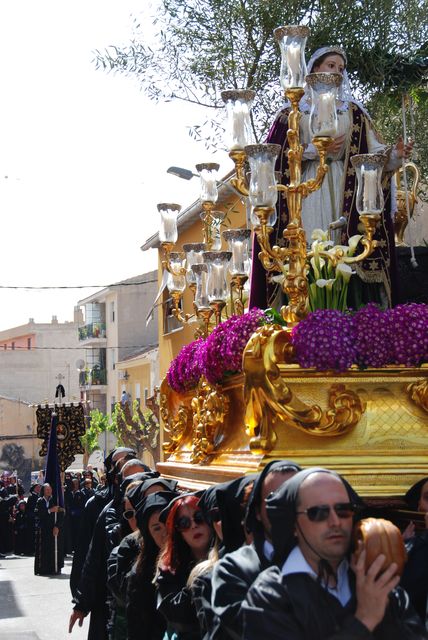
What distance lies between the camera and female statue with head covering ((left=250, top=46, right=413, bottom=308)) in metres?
6.95

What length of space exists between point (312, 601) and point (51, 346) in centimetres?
A: 6789

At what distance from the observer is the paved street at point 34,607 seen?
1165cm

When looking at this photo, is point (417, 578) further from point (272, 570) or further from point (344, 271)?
point (344, 271)

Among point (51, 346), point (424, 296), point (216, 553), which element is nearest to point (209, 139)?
point (424, 296)

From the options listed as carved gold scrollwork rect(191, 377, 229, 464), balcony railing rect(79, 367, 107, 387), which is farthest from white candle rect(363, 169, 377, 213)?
balcony railing rect(79, 367, 107, 387)

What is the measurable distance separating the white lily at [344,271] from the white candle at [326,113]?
0.65 meters

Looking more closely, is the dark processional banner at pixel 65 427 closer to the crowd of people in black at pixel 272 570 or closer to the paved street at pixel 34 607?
the paved street at pixel 34 607

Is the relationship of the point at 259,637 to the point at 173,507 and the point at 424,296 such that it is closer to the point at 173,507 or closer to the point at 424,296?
the point at 173,507

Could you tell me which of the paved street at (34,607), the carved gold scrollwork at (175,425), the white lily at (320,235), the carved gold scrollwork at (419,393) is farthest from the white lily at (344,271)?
the paved street at (34,607)

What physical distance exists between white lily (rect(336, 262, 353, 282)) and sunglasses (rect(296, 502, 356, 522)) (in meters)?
2.99

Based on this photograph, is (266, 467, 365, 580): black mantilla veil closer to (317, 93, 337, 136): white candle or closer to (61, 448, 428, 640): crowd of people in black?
(61, 448, 428, 640): crowd of people in black

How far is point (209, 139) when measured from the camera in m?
12.3

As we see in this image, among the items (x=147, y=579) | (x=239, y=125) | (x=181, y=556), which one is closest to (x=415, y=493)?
(x=181, y=556)

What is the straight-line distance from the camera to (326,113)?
609 cm
